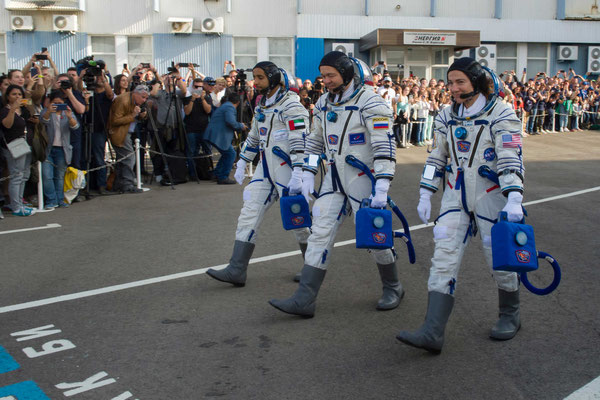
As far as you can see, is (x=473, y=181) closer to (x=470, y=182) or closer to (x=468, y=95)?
(x=470, y=182)

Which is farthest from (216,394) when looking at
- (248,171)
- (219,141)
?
(248,171)

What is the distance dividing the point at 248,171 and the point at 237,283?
870 centimetres

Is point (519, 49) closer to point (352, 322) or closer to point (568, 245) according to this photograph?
point (568, 245)

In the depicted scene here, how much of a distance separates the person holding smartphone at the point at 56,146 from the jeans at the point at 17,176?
38 cm

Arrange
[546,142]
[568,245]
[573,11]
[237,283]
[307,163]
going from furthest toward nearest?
1. [573,11]
2. [546,142]
3. [568,245]
4. [237,283]
5. [307,163]

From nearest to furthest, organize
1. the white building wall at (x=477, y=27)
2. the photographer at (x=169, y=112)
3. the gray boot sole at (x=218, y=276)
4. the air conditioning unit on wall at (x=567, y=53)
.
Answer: the gray boot sole at (x=218, y=276), the photographer at (x=169, y=112), the white building wall at (x=477, y=27), the air conditioning unit on wall at (x=567, y=53)

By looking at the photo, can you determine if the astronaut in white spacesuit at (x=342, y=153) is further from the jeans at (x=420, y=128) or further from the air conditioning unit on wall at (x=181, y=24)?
the air conditioning unit on wall at (x=181, y=24)

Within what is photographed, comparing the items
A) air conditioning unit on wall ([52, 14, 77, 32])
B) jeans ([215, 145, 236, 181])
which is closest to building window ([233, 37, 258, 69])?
air conditioning unit on wall ([52, 14, 77, 32])

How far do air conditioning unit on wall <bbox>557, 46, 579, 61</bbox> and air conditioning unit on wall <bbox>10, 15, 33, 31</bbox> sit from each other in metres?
24.2

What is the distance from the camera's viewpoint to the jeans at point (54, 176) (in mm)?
10531

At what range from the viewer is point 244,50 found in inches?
→ 1157

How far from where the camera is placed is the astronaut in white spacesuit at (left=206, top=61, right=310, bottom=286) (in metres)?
6.22

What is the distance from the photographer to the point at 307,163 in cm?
568

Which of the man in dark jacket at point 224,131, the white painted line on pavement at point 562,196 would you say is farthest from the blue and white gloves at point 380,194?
the man in dark jacket at point 224,131
